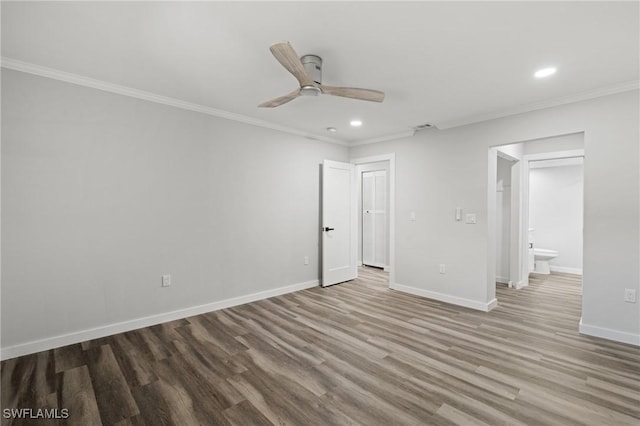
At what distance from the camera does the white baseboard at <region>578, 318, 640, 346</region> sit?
2797 mm

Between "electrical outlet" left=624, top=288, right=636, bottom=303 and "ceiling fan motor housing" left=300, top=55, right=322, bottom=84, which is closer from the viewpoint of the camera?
"ceiling fan motor housing" left=300, top=55, right=322, bottom=84

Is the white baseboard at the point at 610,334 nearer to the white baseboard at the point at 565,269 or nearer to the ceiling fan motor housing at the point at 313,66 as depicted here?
the white baseboard at the point at 565,269

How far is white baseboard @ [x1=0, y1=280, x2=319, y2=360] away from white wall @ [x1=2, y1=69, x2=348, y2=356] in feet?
0.09

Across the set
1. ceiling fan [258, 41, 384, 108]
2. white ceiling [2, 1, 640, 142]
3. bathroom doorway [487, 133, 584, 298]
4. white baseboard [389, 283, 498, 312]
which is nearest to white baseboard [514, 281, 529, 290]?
bathroom doorway [487, 133, 584, 298]

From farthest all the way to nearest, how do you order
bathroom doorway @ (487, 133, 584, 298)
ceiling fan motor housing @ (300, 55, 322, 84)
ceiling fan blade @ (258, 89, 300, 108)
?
bathroom doorway @ (487, 133, 584, 298) → ceiling fan blade @ (258, 89, 300, 108) → ceiling fan motor housing @ (300, 55, 322, 84)

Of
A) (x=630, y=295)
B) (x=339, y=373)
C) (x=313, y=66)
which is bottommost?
(x=339, y=373)

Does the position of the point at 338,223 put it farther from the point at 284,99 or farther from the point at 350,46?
the point at 350,46

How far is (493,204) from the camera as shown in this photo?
390 cm

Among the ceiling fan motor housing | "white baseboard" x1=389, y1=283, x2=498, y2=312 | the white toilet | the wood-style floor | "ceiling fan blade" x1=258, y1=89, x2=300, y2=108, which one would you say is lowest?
the wood-style floor

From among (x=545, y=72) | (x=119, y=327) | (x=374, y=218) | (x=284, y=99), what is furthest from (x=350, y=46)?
(x=374, y=218)

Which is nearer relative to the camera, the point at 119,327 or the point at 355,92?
the point at 355,92

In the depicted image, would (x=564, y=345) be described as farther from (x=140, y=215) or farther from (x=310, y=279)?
(x=140, y=215)

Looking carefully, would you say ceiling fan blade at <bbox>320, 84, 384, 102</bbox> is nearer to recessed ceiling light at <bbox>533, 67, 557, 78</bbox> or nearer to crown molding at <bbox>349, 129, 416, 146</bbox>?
recessed ceiling light at <bbox>533, 67, 557, 78</bbox>

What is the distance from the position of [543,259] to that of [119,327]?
715cm
